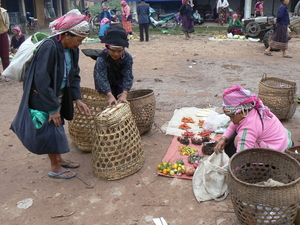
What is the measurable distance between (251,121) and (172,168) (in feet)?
3.21

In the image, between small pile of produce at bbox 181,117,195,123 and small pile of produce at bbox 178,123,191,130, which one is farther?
small pile of produce at bbox 181,117,195,123

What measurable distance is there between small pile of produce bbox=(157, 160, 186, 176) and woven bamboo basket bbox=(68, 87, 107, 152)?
906 millimetres

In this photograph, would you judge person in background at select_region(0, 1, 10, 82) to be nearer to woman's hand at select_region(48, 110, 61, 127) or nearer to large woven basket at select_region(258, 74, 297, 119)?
woman's hand at select_region(48, 110, 61, 127)

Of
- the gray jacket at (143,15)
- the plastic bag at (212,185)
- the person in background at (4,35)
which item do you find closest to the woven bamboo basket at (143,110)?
the plastic bag at (212,185)

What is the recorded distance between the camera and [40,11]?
66.4 feet

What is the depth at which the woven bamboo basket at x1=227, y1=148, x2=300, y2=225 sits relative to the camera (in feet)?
6.66

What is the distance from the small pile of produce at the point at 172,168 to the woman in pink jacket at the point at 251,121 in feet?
2.22

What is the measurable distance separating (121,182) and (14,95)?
4.03 m

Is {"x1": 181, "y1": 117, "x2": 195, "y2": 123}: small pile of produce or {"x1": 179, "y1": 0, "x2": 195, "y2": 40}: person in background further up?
{"x1": 179, "y1": 0, "x2": 195, "y2": 40}: person in background

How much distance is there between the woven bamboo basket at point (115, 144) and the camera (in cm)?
293

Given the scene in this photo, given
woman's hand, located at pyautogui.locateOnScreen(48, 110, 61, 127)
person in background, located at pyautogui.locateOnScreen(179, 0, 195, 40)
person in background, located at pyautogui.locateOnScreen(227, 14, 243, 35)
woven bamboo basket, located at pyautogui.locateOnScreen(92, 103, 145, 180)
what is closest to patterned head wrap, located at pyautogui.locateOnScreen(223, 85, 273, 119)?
woven bamboo basket, located at pyautogui.locateOnScreen(92, 103, 145, 180)

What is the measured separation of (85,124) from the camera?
355 cm

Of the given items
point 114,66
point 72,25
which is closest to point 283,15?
point 114,66

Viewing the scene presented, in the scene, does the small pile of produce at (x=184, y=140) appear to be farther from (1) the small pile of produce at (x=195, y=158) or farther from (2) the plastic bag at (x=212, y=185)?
(2) the plastic bag at (x=212, y=185)
